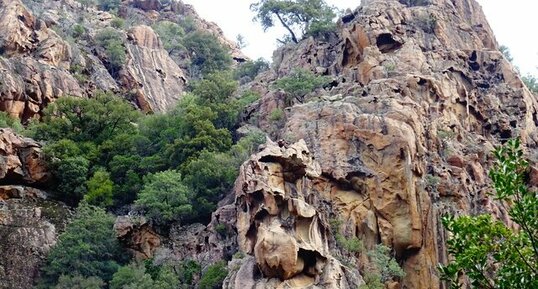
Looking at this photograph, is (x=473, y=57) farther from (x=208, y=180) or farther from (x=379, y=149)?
(x=208, y=180)

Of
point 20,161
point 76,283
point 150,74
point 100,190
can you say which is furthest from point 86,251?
point 150,74

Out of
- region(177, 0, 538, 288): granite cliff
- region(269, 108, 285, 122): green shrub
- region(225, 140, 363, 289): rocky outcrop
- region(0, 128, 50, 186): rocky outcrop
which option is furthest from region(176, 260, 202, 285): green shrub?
region(0, 128, 50, 186): rocky outcrop

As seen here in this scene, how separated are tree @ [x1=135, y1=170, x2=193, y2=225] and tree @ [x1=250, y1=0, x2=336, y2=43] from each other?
21778mm

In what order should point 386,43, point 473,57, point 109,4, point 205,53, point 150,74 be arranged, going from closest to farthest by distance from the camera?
point 386,43
point 473,57
point 150,74
point 205,53
point 109,4

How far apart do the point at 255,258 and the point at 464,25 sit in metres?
31.8

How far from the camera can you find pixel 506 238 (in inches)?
468

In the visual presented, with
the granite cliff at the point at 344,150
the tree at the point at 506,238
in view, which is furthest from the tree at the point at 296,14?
the tree at the point at 506,238

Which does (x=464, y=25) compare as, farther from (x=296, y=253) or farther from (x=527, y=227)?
(x=527, y=227)

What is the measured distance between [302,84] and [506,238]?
97.3 feet

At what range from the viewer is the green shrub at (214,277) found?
2705 cm

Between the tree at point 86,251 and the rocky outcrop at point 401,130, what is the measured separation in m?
7.74

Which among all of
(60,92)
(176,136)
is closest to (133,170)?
(176,136)

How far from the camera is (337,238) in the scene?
89.9 feet

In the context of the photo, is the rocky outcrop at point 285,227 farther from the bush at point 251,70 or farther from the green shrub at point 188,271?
the bush at point 251,70
